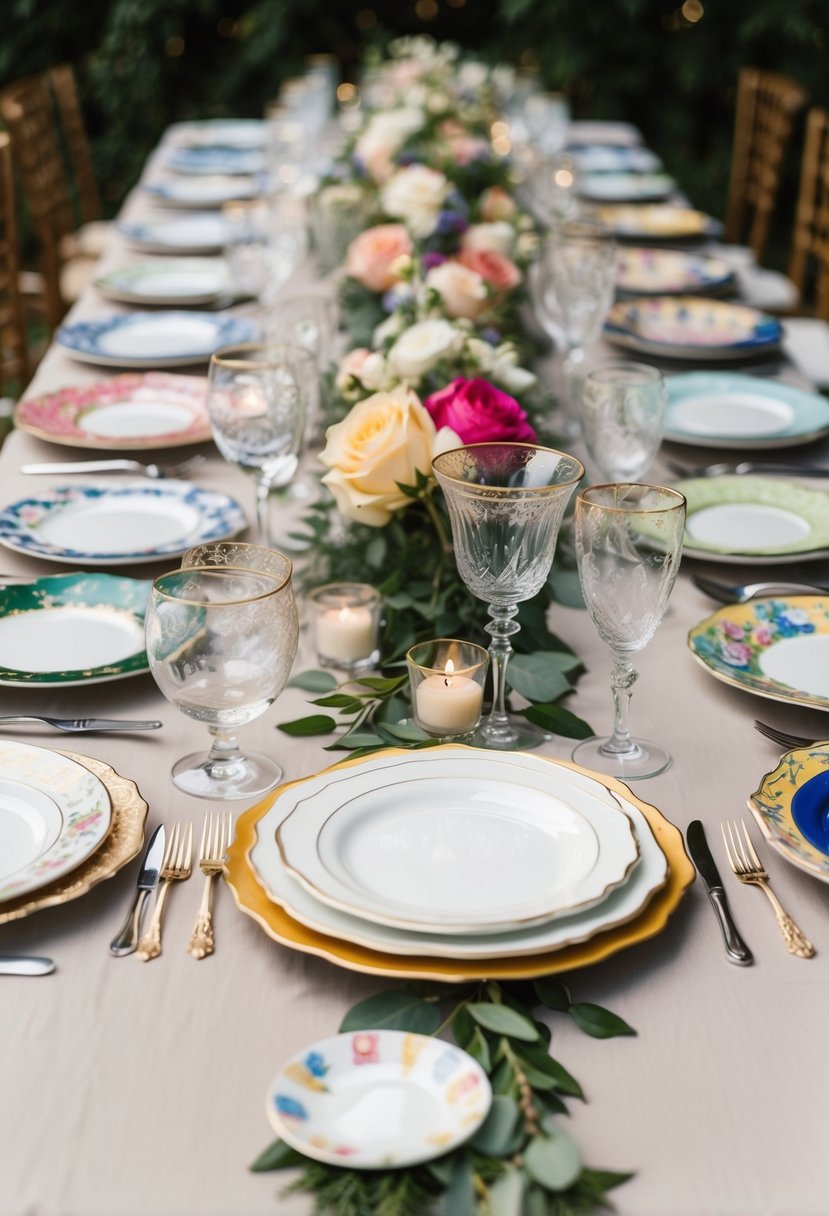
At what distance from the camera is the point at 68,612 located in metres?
1.22

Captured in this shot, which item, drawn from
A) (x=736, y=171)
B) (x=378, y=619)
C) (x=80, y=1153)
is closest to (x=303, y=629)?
(x=378, y=619)

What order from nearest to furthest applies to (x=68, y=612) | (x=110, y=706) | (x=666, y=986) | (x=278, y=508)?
(x=666, y=986), (x=110, y=706), (x=68, y=612), (x=278, y=508)

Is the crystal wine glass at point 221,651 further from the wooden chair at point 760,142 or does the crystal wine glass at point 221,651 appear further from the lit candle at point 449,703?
the wooden chair at point 760,142

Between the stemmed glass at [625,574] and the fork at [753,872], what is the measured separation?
9cm

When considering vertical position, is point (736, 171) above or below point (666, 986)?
below

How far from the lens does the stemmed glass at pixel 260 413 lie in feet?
4.30

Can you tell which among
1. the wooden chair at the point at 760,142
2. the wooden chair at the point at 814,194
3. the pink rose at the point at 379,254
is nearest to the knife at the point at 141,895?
the pink rose at the point at 379,254

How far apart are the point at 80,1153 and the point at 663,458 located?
1170 mm

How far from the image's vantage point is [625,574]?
98 cm

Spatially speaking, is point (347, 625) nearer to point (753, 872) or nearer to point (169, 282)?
point (753, 872)

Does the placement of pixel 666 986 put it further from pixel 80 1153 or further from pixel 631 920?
pixel 80 1153

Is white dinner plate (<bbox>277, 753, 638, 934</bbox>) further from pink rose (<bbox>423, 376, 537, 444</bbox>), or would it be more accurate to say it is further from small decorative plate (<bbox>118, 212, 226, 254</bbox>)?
small decorative plate (<bbox>118, 212, 226, 254</bbox>)

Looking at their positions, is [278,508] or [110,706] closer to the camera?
[110,706]

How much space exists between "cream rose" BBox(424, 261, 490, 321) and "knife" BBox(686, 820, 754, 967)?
952 millimetres
